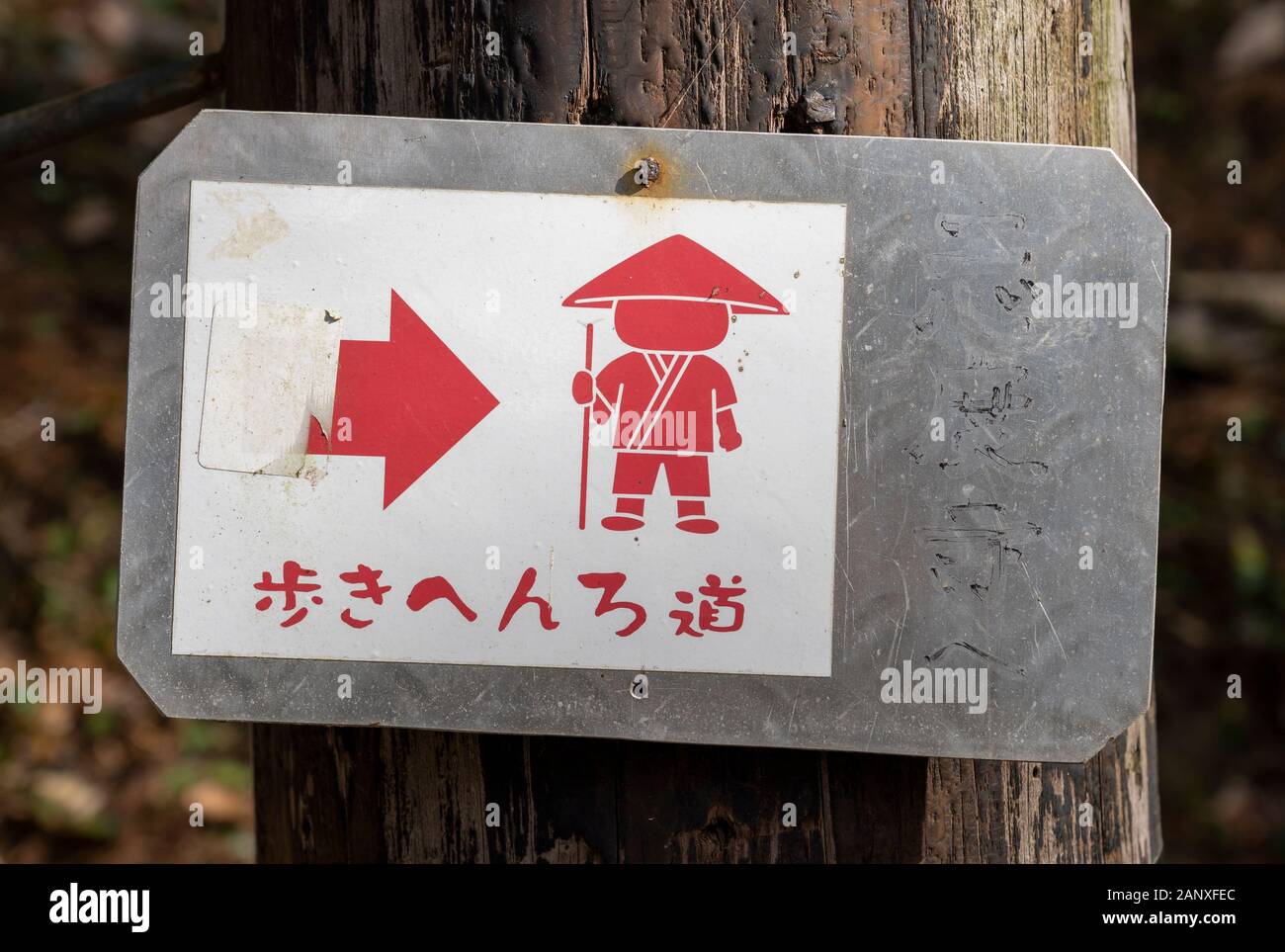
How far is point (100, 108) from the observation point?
3.89ft

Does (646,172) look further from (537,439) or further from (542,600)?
(542,600)

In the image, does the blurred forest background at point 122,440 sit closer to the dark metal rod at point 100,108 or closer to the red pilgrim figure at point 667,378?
the dark metal rod at point 100,108

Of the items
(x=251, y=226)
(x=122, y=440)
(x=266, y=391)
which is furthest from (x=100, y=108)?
(x=122, y=440)

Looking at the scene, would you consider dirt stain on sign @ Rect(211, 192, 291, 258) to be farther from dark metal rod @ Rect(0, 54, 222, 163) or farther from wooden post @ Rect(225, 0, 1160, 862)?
dark metal rod @ Rect(0, 54, 222, 163)

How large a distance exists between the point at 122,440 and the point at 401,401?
6.83ft

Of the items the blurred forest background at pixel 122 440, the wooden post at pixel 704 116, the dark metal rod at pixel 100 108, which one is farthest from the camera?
the blurred forest background at pixel 122 440

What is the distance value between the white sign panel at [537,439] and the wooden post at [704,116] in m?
0.10

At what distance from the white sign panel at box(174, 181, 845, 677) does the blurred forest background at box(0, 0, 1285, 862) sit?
1.64 meters

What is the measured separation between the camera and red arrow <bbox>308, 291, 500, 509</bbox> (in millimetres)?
990

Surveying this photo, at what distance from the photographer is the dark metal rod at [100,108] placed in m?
1.17

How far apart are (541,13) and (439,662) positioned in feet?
2.11

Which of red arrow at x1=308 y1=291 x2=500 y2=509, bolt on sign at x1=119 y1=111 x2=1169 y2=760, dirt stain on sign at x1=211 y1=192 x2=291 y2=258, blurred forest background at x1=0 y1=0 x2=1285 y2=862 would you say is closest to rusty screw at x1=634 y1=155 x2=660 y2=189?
bolt on sign at x1=119 y1=111 x2=1169 y2=760

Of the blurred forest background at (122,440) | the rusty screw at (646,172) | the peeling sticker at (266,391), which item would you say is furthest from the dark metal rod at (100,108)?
the blurred forest background at (122,440)

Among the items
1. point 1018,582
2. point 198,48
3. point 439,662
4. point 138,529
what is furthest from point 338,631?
point 198,48
